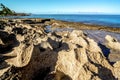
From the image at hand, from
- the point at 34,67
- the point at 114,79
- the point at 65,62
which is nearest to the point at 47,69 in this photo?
the point at 34,67

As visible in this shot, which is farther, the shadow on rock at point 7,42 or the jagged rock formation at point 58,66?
the shadow on rock at point 7,42

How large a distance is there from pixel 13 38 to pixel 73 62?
14.7ft

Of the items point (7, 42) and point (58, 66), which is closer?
point (58, 66)

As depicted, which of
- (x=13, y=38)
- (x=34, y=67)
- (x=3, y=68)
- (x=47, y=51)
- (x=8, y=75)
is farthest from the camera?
(x=13, y=38)

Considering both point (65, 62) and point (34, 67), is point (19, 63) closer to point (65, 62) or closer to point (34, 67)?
point (34, 67)

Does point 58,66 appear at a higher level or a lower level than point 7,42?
higher

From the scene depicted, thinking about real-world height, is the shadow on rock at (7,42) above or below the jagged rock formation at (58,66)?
below

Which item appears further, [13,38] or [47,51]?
[13,38]

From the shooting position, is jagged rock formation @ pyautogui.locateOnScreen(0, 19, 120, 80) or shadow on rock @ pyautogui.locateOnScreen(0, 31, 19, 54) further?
shadow on rock @ pyautogui.locateOnScreen(0, 31, 19, 54)

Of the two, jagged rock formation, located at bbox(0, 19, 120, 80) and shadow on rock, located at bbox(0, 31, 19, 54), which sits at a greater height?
jagged rock formation, located at bbox(0, 19, 120, 80)

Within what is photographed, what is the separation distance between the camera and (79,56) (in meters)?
4.61

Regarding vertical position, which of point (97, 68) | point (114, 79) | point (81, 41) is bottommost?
point (81, 41)

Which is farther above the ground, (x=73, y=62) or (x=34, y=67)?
(x=73, y=62)

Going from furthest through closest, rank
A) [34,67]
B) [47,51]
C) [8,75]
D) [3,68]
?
[47,51], [34,67], [3,68], [8,75]
